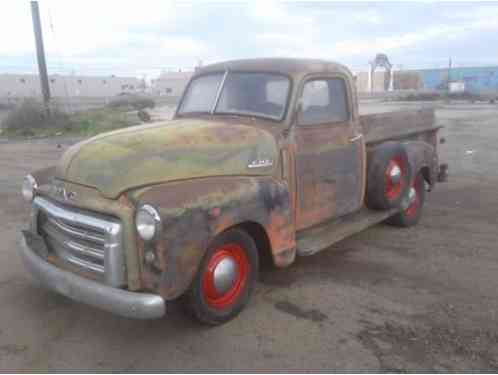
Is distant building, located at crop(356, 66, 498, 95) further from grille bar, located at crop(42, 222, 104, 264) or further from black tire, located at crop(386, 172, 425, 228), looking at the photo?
grille bar, located at crop(42, 222, 104, 264)

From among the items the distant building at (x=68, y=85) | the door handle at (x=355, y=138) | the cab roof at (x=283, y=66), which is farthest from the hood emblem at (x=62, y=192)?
the distant building at (x=68, y=85)

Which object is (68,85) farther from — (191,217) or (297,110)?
(191,217)

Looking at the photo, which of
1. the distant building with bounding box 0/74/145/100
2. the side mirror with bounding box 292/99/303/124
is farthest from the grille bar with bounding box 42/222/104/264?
the distant building with bounding box 0/74/145/100

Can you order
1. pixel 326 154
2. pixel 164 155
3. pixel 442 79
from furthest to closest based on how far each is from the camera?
pixel 442 79, pixel 326 154, pixel 164 155

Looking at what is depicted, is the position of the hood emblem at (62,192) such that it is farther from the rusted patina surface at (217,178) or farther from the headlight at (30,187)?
the headlight at (30,187)

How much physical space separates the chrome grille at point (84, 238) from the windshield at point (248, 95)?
5.76 ft

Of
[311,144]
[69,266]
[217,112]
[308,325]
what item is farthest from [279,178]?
[69,266]

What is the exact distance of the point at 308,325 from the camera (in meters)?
3.40

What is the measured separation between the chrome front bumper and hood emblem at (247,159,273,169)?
4.39ft

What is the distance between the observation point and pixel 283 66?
424 centimetres

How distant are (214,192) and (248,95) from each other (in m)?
1.46

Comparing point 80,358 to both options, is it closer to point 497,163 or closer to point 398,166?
point 398,166

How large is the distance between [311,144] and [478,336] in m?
2.05

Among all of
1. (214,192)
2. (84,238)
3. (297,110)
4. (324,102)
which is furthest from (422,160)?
(84,238)
